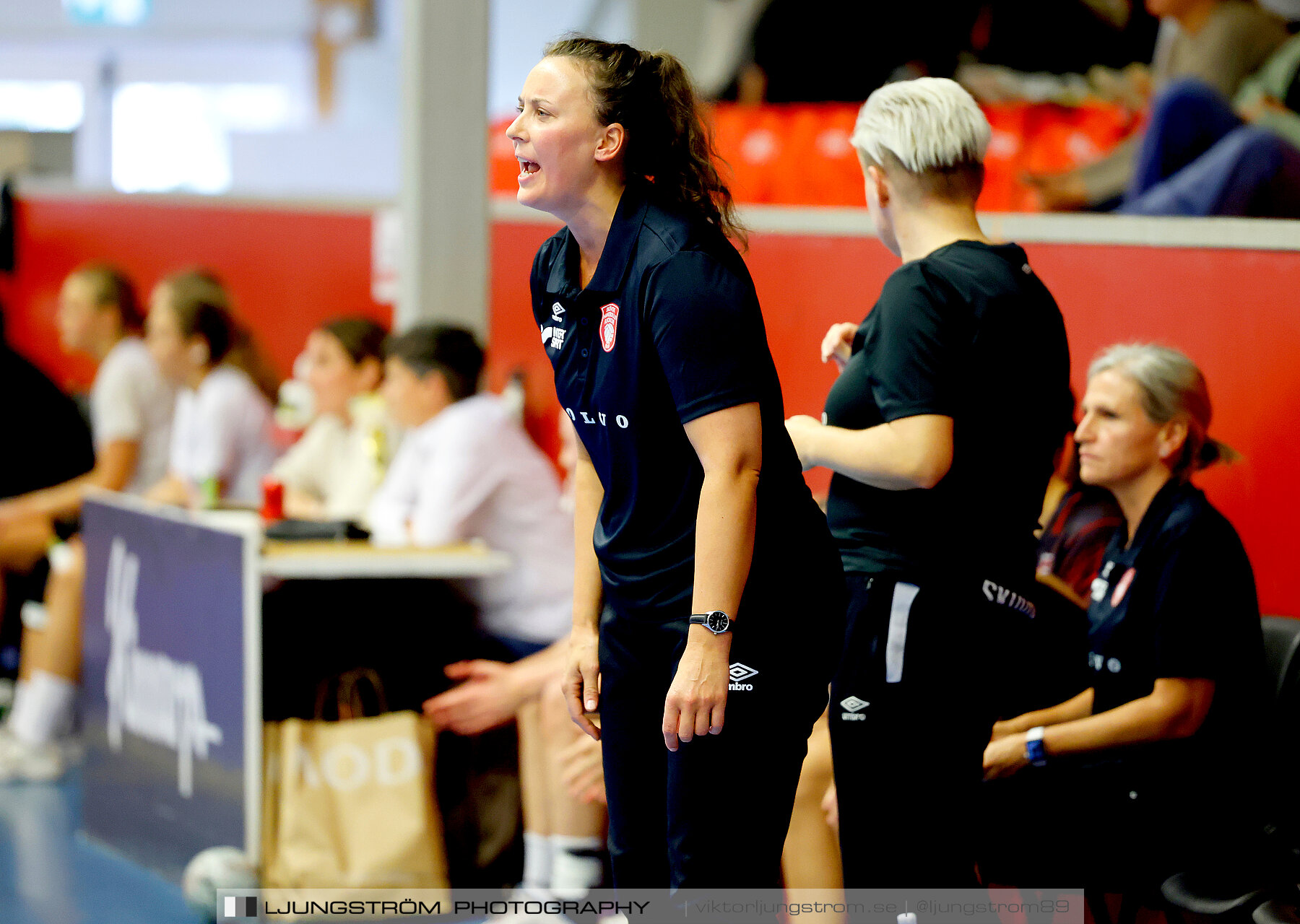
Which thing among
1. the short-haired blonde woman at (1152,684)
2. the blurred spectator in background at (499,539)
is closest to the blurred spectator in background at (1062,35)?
the blurred spectator in background at (499,539)

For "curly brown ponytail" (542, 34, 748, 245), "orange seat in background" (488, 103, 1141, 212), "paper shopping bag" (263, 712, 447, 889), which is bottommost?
"paper shopping bag" (263, 712, 447, 889)

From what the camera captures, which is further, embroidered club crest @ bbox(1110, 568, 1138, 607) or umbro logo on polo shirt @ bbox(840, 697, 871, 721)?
embroidered club crest @ bbox(1110, 568, 1138, 607)

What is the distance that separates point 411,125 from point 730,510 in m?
2.98

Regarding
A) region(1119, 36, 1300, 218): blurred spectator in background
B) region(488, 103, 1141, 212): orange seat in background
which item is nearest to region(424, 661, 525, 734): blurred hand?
region(1119, 36, 1300, 218): blurred spectator in background

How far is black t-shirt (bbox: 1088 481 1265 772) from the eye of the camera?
2.13m

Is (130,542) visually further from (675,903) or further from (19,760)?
(675,903)

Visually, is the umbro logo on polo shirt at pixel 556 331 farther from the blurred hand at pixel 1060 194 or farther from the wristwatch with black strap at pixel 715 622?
the blurred hand at pixel 1060 194

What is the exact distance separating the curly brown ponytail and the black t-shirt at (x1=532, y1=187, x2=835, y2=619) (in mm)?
48

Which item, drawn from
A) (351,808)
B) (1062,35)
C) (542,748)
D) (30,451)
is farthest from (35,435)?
(1062,35)

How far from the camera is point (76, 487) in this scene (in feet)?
15.1

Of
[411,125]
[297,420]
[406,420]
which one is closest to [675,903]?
[406,420]

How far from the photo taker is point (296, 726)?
310 cm

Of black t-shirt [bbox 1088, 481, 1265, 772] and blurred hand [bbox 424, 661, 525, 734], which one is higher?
black t-shirt [bbox 1088, 481, 1265, 772]

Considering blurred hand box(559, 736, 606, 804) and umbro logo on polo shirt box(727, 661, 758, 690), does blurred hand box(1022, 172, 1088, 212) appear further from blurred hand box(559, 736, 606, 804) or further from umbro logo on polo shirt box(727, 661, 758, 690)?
umbro logo on polo shirt box(727, 661, 758, 690)
